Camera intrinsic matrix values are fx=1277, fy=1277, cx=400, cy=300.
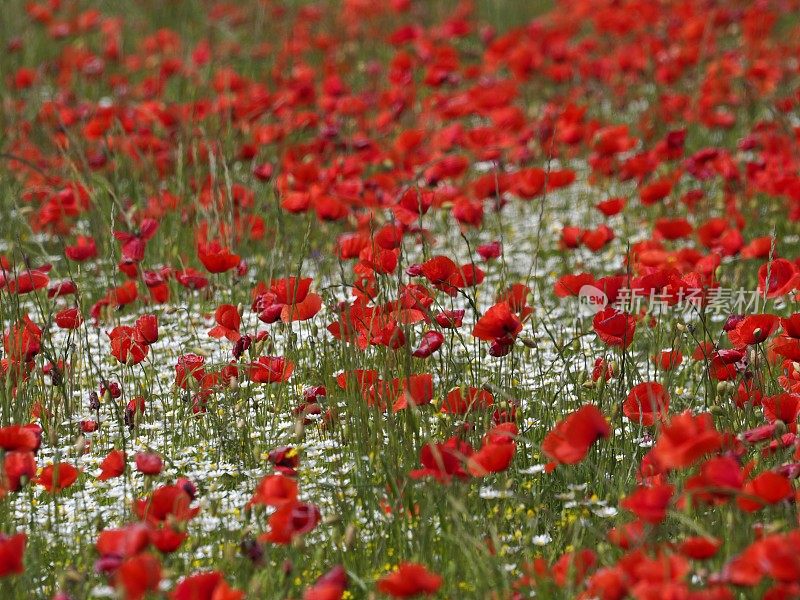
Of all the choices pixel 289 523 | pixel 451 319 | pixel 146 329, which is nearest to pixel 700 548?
pixel 289 523

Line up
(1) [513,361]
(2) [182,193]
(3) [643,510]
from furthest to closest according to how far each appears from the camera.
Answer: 1. (2) [182,193]
2. (1) [513,361]
3. (3) [643,510]

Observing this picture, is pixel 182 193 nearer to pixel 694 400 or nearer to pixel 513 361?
pixel 513 361

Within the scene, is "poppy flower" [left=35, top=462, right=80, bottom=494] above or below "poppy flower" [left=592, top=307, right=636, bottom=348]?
below

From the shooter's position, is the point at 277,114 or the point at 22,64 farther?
the point at 22,64

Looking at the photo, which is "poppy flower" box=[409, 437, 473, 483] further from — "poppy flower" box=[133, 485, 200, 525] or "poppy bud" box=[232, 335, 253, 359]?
"poppy bud" box=[232, 335, 253, 359]

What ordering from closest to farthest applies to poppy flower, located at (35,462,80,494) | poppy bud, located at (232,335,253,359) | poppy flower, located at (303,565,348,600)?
poppy flower, located at (303,565,348,600) → poppy flower, located at (35,462,80,494) → poppy bud, located at (232,335,253,359)

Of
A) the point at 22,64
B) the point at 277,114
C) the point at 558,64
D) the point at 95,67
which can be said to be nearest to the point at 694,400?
the point at 277,114

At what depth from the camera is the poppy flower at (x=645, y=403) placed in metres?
2.86

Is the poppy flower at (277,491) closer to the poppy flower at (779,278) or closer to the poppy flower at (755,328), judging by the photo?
the poppy flower at (755,328)

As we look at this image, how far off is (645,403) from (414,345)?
762 mm

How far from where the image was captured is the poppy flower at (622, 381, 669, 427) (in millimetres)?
2861

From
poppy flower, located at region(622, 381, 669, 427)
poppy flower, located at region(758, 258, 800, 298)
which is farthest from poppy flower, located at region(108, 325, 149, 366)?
poppy flower, located at region(758, 258, 800, 298)

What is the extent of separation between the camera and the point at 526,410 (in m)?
3.47

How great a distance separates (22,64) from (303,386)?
534cm
